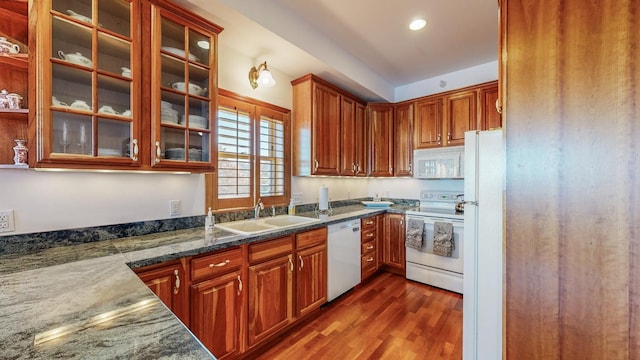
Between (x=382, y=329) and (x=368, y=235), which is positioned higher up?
(x=368, y=235)

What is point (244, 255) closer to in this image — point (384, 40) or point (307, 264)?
point (307, 264)

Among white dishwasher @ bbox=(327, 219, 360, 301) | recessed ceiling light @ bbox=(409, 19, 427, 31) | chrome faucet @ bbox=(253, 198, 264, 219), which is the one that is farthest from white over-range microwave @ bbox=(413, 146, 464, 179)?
chrome faucet @ bbox=(253, 198, 264, 219)

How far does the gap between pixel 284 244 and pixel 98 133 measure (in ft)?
4.50

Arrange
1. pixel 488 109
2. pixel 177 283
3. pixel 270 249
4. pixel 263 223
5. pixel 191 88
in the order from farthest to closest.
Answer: pixel 488 109 < pixel 263 223 < pixel 270 249 < pixel 191 88 < pixel 177 283

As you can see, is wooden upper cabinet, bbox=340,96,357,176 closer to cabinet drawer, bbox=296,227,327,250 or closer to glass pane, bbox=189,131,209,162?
cabinet drawer, bbox=296,227,327,250

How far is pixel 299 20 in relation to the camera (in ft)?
7.24

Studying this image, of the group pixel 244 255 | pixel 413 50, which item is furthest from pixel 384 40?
pixel 244 255

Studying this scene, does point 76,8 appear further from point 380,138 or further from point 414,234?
point 414,234

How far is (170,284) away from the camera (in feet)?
4.48

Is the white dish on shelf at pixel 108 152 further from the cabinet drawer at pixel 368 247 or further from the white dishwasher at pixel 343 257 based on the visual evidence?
the cabinet drawer at pixel 368 247

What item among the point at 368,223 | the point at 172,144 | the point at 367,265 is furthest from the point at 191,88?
the point at 367,265

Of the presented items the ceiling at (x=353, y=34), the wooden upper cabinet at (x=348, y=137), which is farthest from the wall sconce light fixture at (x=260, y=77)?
the wooden upper cabinet at (x=348, y=137)

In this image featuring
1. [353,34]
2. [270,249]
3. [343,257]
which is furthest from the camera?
[343,257]

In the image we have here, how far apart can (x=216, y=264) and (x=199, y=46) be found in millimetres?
1521
